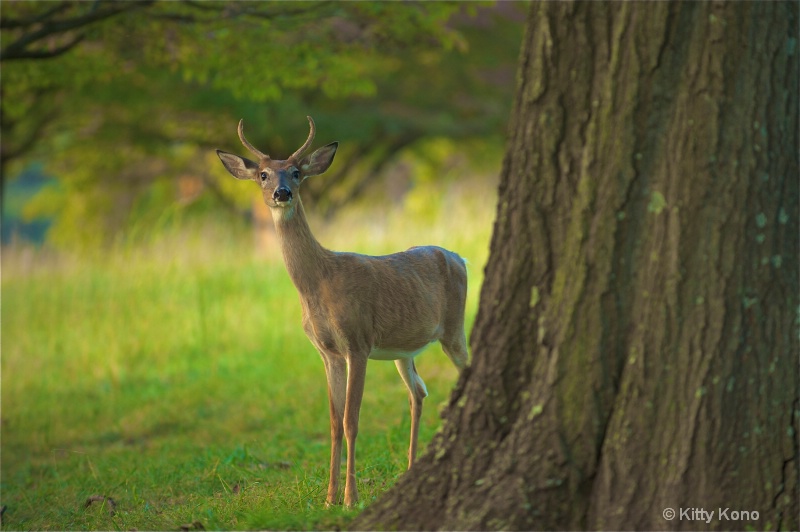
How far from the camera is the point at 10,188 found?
6166 cm

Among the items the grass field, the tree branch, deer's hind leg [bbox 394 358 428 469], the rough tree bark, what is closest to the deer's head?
deer's hind leg [bbox 394 358 428 469]

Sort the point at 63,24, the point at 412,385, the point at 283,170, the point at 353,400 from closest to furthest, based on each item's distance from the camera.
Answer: the point at 353,400
the point at 283,170
the point at 412,385
the point at 63,24

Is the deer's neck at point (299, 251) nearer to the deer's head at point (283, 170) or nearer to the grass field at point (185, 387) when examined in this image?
the deer's head at point (283, 170)

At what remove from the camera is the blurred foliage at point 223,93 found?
891 cm

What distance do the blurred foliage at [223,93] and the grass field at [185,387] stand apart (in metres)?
1.31

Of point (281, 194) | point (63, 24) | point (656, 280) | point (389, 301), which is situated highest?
point (63, 24)

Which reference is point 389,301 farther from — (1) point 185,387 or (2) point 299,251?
(1) point 185,387

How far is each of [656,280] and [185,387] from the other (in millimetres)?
7324

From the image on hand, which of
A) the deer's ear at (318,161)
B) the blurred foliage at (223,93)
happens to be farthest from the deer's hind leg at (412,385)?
the blurred foliage at (223,93)

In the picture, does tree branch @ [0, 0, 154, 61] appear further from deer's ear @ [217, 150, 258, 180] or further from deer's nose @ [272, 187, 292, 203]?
deer's nose @ [272, 187, 292, 203]

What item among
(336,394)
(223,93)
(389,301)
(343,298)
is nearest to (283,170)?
(343,298)

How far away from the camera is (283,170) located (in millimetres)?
5320

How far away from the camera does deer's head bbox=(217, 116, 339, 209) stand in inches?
207

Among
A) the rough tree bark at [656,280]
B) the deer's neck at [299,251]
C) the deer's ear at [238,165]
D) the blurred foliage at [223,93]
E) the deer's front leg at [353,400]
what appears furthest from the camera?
the blurred foliage at [223,93]
